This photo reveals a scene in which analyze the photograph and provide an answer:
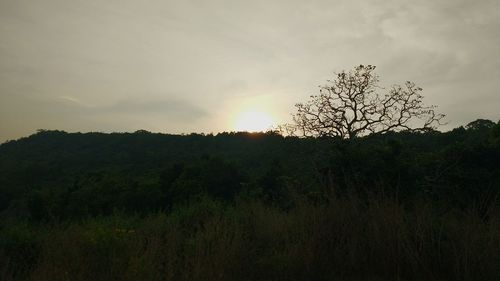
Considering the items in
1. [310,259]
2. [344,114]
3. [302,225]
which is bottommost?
[310,259]

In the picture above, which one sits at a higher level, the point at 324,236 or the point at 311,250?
the point at 324,236

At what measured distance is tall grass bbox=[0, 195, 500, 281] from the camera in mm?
4832

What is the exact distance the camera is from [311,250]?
5.88m

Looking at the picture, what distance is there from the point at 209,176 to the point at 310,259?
34835 mm

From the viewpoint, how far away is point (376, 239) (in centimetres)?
560

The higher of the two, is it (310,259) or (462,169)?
(462,169)

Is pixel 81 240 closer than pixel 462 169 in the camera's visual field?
Yes

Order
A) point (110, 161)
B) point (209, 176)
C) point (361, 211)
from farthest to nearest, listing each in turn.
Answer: point (110, 161) → point (209, 176) → point (361, 211)

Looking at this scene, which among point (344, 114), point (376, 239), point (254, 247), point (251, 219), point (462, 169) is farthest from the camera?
point (344, 114)

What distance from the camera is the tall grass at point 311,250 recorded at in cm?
483

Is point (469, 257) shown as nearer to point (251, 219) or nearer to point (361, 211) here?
point (361, 211)

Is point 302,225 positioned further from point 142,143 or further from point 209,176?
point 142,143

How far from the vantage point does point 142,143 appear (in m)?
69.1

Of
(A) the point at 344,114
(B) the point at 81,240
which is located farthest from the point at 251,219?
(A) the point at 344,114
